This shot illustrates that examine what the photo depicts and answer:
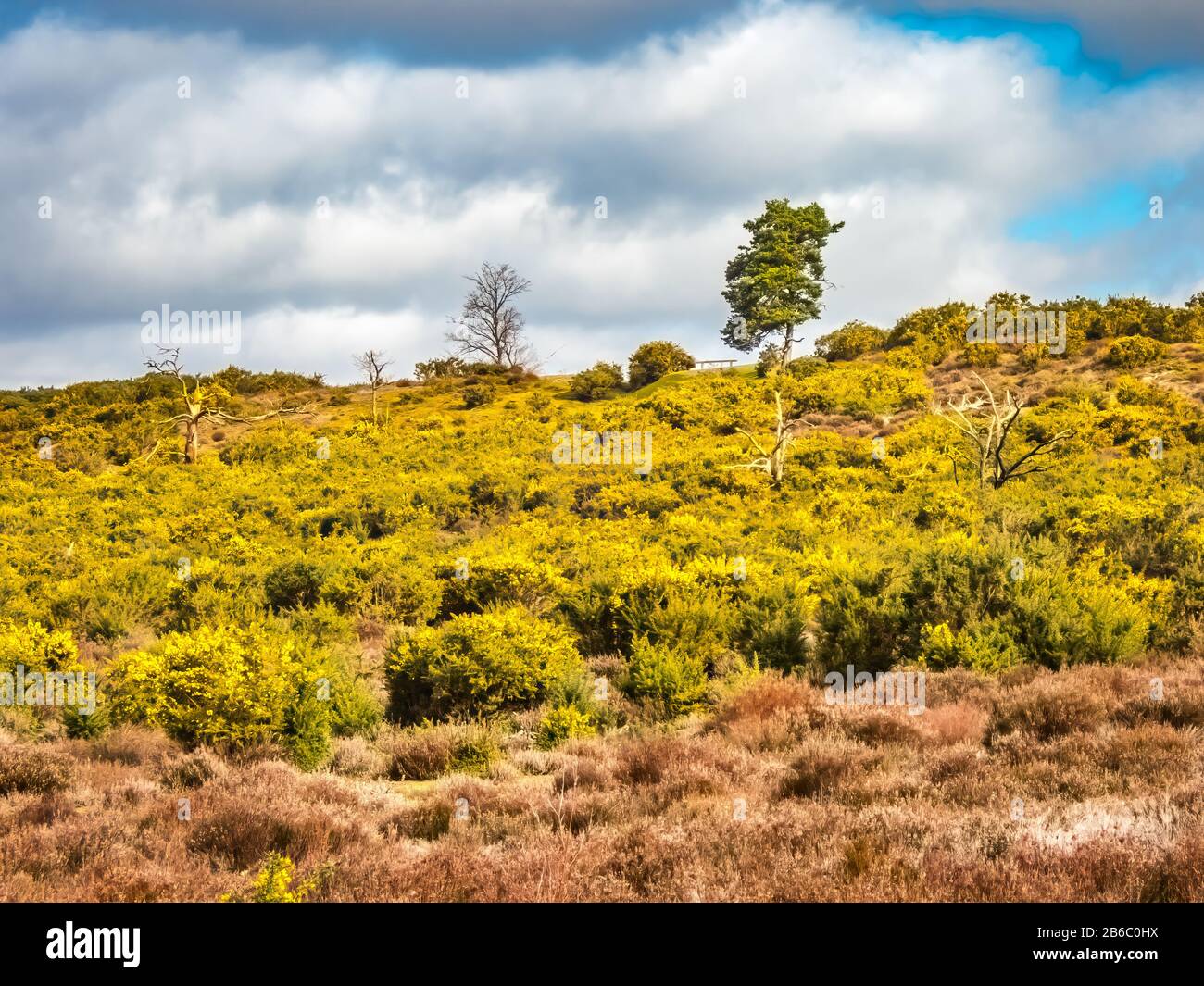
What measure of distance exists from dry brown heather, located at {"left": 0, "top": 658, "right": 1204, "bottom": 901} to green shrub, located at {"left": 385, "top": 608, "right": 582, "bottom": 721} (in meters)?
1.19

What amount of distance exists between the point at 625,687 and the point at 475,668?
1.85m

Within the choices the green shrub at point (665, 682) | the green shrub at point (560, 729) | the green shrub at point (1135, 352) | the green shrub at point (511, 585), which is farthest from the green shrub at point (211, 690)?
the green shrub at point (1135, 352)

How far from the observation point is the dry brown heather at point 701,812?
4422 millimetres

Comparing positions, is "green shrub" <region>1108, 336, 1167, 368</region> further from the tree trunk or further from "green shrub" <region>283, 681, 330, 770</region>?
the tree trunk

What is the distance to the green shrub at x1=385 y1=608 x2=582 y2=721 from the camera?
9.68 metres

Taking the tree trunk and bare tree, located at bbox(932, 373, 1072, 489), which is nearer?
bare tree, located at bbox(932, 373, 1072, 489)

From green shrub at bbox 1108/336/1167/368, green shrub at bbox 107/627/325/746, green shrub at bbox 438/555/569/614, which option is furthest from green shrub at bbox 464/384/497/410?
green shrub at bbox 107/627/325/746

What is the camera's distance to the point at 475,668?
967 cm

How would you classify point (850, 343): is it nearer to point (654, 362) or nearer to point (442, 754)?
point (654, 362)

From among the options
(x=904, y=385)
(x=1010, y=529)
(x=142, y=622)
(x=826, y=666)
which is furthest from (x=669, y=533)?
(x=904, y=385)

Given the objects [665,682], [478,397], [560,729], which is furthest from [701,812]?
[478,397]

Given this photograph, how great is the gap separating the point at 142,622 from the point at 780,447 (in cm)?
1828

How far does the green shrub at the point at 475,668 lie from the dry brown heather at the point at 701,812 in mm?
1191

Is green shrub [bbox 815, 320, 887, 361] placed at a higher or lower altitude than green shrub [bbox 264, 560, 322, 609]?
higher
